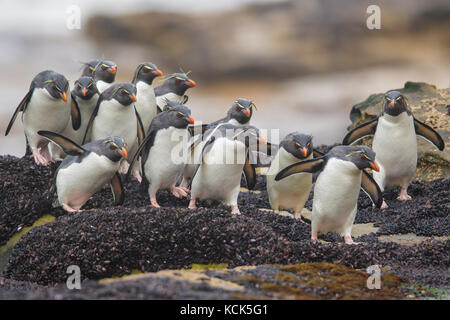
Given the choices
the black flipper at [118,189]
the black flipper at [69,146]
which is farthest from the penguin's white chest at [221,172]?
the black flipper at [69,146]

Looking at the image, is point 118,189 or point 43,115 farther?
point 43,115

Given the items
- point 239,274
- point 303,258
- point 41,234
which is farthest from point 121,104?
point 239,274

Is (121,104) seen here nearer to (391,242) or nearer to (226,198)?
(226,198)

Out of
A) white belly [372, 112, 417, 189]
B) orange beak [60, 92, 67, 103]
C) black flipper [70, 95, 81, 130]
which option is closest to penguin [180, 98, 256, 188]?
black flipper [70, 95, 81, 130]

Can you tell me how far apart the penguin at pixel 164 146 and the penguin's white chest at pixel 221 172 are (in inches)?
14.7

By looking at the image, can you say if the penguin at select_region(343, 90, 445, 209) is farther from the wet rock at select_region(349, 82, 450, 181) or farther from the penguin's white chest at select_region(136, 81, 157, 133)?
the penguin's white chest at select_region(136, 81, 157, 133)

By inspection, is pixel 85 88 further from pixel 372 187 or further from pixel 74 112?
pixel 372 187

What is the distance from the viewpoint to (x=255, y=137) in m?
6.43

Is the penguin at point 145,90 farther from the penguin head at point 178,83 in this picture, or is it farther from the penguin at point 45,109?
the penguin at point 45,109

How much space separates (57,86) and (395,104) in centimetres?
414

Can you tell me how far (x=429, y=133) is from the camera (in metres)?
8.05

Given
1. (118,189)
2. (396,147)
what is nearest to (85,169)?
(118,189)

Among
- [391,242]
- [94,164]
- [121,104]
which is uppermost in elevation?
[121,104]
